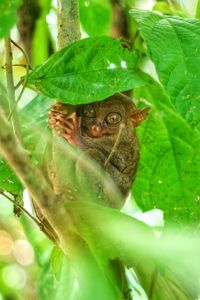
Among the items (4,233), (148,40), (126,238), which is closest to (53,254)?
(148,40)

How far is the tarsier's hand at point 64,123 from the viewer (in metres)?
2.25

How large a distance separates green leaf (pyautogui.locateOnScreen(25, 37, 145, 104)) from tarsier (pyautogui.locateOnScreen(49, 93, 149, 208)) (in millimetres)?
420

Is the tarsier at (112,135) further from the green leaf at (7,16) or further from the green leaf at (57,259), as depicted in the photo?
the green leaf at (7,16)

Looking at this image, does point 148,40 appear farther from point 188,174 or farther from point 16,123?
point 188,174

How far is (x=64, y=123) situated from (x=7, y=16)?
861 mm

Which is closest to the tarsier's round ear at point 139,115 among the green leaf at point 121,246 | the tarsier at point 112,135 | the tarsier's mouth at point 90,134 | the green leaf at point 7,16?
the tarsier at point 112,135

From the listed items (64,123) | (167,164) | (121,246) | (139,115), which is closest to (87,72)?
(64,123)

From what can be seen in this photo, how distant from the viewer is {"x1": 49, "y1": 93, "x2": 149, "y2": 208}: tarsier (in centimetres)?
253

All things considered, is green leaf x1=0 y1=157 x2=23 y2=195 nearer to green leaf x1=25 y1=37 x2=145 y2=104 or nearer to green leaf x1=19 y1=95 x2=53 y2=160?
green leaf x1=19 y1=95 x2=53 y2=160

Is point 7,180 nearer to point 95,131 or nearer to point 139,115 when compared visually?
point 95,131

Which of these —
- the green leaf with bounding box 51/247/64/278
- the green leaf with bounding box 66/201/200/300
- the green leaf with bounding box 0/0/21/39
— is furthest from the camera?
the green leaf with bounding box 51/247/64/278

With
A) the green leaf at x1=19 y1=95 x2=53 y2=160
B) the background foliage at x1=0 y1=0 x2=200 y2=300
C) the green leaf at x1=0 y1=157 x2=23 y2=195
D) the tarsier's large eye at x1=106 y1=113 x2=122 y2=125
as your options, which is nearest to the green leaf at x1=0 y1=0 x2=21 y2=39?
the background foliage at x1=0 y1=0 x2=200 y2=300

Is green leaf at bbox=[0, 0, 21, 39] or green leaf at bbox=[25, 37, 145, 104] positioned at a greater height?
green leaf at bbox=[0, 0, 21, 39]

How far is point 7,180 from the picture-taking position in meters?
2.26
